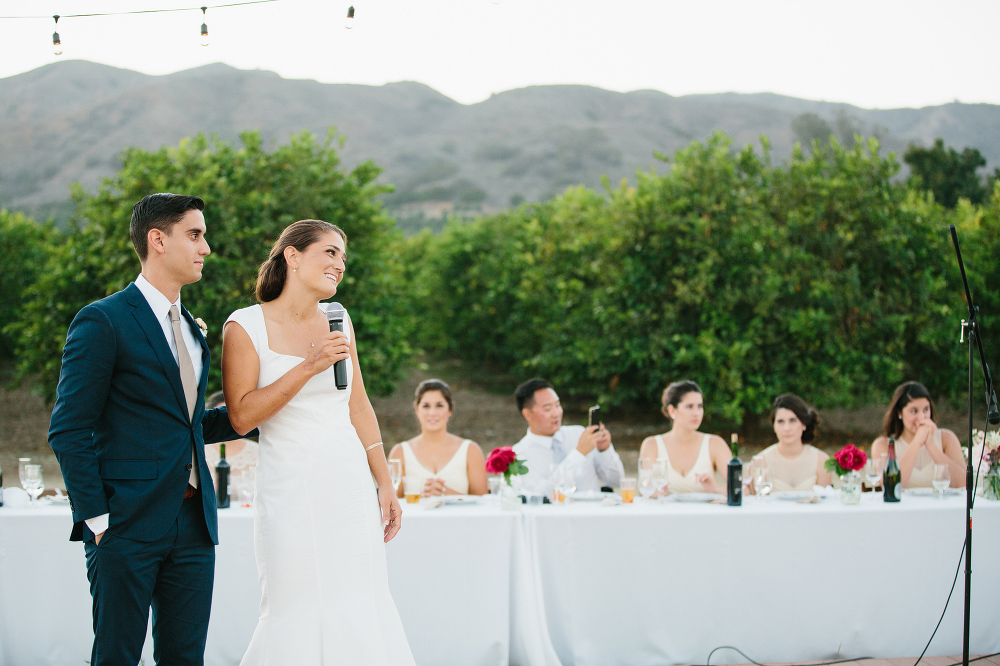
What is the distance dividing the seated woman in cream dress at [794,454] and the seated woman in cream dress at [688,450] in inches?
12.4

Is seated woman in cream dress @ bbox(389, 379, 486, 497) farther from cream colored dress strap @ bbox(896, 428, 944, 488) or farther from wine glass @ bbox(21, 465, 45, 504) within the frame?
cream colored dress strap @ bbox(896, 428, 944, 488)

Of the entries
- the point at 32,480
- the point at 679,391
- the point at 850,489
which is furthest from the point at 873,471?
the point at 32,480

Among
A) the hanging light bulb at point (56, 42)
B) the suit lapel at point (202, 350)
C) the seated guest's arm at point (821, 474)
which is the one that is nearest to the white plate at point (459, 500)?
the suit lapel at point (202, 350)

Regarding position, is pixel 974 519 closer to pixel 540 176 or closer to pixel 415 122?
pixel 540 176

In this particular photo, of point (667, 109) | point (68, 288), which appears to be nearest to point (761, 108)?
point (667, 109)

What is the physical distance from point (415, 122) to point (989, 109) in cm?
6066

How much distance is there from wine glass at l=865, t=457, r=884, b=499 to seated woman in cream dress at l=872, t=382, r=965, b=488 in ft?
0.39

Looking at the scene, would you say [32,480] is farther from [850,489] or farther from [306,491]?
[850,489]

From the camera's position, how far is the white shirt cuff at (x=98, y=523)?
211 centimetres

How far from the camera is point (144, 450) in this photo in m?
2.20

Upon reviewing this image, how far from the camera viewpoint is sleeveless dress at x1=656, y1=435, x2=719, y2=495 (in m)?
4.73

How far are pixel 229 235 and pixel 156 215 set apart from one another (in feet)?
28.1

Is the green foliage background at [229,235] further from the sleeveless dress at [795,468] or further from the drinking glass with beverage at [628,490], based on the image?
the drinking glass with beverage at [628,490]

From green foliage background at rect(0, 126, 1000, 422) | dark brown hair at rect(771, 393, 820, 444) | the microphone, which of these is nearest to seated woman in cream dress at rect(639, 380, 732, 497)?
dark brown hair at rect(771, 393, 820, 444)
